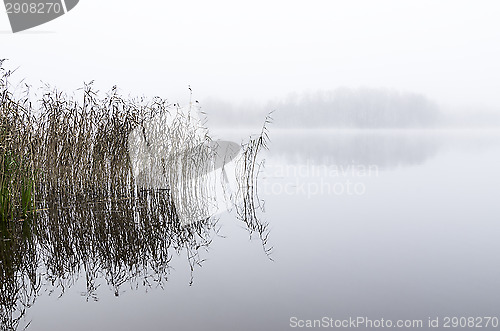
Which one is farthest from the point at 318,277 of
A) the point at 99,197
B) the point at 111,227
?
the point at 99,197

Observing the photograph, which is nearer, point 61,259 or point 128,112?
point 61,259

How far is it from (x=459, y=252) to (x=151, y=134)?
9.76 feet

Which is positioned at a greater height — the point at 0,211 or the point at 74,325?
the point at 0,211

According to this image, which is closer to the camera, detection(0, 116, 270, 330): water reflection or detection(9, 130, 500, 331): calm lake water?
detection(9, 130, 500, 331): calm lake water

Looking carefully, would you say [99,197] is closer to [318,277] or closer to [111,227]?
[111,227]

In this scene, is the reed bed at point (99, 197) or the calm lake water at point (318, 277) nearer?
the calm lake water at point (318, 277)

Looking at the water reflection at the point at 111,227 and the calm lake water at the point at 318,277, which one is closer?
the calm lake water at the point at 318,277

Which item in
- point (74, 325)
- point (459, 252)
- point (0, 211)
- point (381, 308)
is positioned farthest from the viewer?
point (0, 211)

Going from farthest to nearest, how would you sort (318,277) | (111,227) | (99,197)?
(99,197) → (111,227) → (318,277)

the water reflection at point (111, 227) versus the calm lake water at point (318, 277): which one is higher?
the water reflection at point (111, 227)

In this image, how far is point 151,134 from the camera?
4.91m

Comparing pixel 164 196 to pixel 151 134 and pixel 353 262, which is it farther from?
pixel 353 262

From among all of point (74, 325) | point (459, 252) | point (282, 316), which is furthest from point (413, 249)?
point (74, 325)

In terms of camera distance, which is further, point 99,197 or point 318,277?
point 99,197
